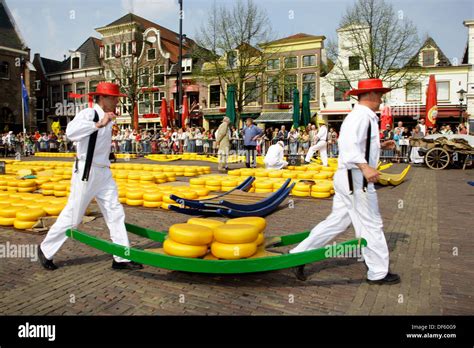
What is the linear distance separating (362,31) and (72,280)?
31065 mm

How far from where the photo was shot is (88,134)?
4133 mm

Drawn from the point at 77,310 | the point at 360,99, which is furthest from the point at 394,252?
the point at 77,310

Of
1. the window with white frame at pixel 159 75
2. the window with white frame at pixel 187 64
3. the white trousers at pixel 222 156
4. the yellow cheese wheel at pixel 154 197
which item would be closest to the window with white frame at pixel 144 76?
the window with white frame at pixel 159 75

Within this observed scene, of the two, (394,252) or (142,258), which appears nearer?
(142,258)

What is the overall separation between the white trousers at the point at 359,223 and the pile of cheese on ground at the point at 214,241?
0.55 meters

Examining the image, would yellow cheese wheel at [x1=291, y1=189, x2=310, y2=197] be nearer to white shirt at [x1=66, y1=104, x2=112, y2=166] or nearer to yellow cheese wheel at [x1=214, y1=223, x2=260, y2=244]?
yellow cheese wheel at [x1=214, y1=223, x2=260, y2=244]

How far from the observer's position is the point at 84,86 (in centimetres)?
4922

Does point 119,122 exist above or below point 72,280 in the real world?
above

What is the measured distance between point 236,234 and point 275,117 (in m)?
34.8

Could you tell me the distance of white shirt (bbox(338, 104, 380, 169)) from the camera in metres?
3.76

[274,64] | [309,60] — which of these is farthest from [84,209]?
[309,60]

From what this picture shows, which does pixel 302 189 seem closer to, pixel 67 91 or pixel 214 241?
pixel 214 241
